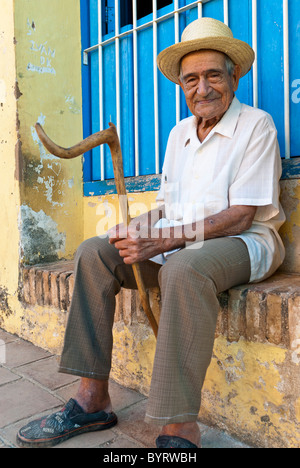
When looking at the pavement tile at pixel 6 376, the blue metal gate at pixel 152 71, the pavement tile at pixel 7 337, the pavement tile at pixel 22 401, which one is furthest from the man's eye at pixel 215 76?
the pavement tile at pixel 7 337

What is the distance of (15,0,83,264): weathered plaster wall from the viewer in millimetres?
2777

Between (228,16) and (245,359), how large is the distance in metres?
1.77

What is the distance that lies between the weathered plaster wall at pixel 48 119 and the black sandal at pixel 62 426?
1358mm

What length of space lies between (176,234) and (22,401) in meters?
1.15

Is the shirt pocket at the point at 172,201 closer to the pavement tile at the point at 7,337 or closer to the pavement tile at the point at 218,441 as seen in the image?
the pavement tile at the point at 218,441

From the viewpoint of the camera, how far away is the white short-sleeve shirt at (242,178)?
166 cm

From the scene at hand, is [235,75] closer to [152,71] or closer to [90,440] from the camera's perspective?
[152,71]

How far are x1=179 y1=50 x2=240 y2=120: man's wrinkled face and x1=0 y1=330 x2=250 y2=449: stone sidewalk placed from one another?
1394 millimetres

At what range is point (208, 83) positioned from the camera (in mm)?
1766

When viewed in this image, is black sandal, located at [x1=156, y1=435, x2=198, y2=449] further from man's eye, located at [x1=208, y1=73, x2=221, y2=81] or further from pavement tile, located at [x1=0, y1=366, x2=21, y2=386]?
man's eye, located at [x1=208, y1=73, x2=221, y2=81]

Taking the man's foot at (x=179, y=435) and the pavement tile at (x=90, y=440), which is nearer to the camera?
the man's foot at (x=179, y=435)

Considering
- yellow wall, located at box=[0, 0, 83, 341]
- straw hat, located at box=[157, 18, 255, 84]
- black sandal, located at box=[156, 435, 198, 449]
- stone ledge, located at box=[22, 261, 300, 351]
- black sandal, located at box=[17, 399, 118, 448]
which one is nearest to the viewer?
black sandal, located at box=[156, 435, 198, 449]

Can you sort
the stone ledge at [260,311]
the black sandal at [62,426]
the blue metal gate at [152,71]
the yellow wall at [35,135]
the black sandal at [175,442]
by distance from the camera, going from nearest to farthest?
1. the black sandal at [175,442]
2. the stone ledge at [260,311]
3. the black sandal at [62,426]
4. the blue metal gate at [152,71]
5. the yellow wall at [35,135]

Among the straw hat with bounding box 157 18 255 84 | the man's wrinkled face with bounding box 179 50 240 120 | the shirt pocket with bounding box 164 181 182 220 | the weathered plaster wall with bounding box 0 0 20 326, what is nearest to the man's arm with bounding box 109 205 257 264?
the shirt pocket with bounding box 164 181 182 220
